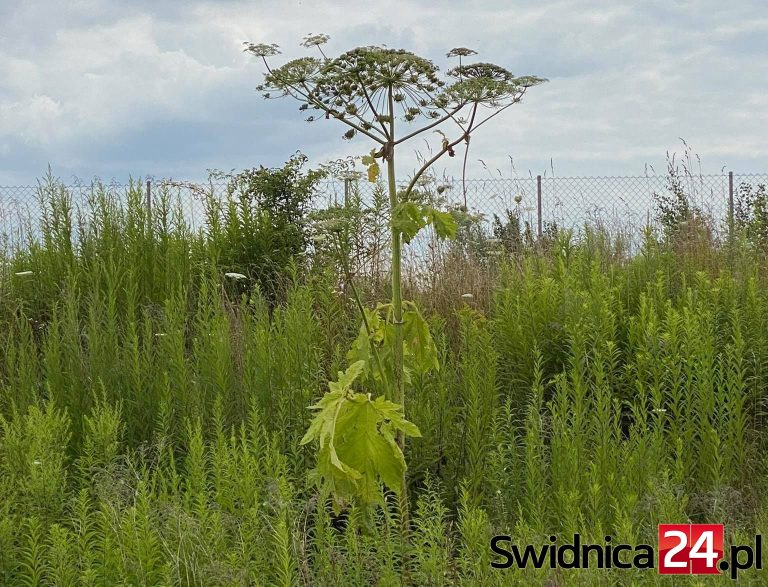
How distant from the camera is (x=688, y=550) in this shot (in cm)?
294

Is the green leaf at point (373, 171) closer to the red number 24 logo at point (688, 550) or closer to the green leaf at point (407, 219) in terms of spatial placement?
the green leaf at point (407, 219)

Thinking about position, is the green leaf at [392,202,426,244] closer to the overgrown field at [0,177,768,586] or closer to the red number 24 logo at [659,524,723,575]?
the overgrown field at [0,177,768,586]

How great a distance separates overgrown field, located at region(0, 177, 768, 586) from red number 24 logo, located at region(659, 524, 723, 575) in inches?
3.4

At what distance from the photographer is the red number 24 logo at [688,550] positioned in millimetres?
2867

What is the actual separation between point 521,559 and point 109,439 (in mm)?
1984

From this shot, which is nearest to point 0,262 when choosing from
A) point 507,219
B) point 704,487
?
point 507,219

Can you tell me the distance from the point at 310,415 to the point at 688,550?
7.09ft

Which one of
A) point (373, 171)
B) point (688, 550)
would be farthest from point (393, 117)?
point (688, 550)

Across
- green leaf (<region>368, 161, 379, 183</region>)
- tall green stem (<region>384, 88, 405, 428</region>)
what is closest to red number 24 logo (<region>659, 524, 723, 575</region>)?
tall green stem (<region>384, 88, 405, 428</region>)

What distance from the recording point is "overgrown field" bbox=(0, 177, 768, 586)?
118 inches

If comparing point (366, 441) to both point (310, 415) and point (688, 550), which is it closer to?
point (688, 550)

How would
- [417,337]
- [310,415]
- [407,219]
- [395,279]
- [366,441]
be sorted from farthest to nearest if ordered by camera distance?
1. [310,415]
2. [417,337]
3. [395,279]
4. [407,219]
5. [366,441]

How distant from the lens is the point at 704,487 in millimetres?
4207

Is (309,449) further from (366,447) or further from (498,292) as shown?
(498,292)
